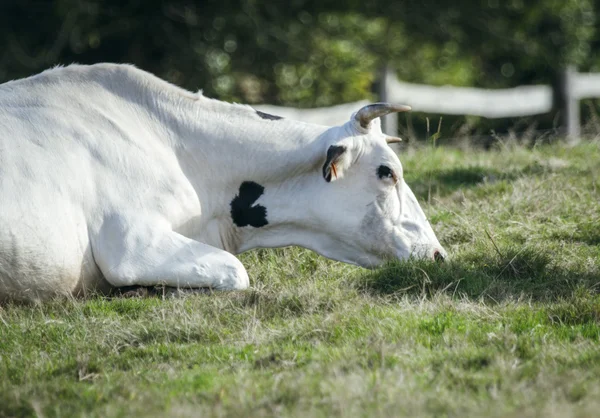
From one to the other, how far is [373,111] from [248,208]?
1.09 m

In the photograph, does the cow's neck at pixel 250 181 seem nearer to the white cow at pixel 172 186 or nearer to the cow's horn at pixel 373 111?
the white cow at pixel 172 186

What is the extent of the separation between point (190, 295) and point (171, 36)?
39.1 ft

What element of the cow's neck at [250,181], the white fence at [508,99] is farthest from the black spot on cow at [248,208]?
the white fence at [508,99]

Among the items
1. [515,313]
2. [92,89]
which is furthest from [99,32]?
[515,313]

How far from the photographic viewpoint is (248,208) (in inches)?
275

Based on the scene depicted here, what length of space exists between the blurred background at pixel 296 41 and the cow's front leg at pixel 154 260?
966 cm

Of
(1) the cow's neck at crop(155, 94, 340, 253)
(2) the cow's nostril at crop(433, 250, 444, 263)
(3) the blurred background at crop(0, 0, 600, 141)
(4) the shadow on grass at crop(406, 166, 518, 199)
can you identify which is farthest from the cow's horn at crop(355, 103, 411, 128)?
(3) the blurred background at crop(0, 0, 600, 141)

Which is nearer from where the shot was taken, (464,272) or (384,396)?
(384,396)

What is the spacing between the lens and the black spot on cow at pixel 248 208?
6961mm

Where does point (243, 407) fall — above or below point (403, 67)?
above

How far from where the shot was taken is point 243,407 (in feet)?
13.5

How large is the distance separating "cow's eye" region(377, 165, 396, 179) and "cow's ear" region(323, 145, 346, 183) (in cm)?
26

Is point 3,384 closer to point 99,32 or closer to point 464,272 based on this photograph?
point 464,272

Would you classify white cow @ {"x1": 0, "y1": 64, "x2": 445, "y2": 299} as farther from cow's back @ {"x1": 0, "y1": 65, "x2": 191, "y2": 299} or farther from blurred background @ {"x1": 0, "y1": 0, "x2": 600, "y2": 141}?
blurred background @ {"x1": 0, "y1": 0, "x2": 600, "y2": 141}
